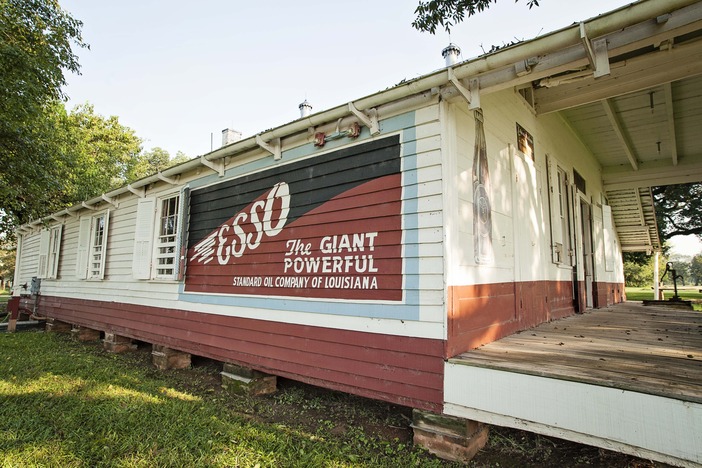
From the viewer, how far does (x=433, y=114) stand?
11.1 feet

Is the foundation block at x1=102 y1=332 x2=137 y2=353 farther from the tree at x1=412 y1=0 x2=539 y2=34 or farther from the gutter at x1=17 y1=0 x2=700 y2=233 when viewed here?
the tree at x1=412 y1=0 x2=539 y2=34

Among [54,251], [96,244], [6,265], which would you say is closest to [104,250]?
[96,244]

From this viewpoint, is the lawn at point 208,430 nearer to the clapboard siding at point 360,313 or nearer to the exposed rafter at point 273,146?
the clapboard siding at point 360,313

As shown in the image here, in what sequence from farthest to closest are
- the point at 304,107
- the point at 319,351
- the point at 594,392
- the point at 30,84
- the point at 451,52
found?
the point at 30,84 → the point at 304,107 → the point at 451,52 → the point at 319,351 → the point at 594,392

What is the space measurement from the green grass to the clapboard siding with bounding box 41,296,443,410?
1.36 ft

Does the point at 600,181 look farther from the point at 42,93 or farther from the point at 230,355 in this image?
the point at 42,93

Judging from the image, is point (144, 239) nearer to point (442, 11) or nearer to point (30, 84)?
point (30, 84)

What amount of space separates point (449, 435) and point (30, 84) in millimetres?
9313

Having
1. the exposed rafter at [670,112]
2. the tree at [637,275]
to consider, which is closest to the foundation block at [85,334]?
the exposed rafter at [670,112]

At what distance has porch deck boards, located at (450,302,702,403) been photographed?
2334 mm

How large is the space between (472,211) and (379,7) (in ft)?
10.5

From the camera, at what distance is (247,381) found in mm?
4641

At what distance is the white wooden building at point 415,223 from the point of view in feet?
9.80

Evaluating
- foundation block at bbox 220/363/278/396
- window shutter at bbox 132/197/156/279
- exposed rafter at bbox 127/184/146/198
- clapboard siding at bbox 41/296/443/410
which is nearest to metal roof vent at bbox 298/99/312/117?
window shutter at bbox 132/197/156/279
